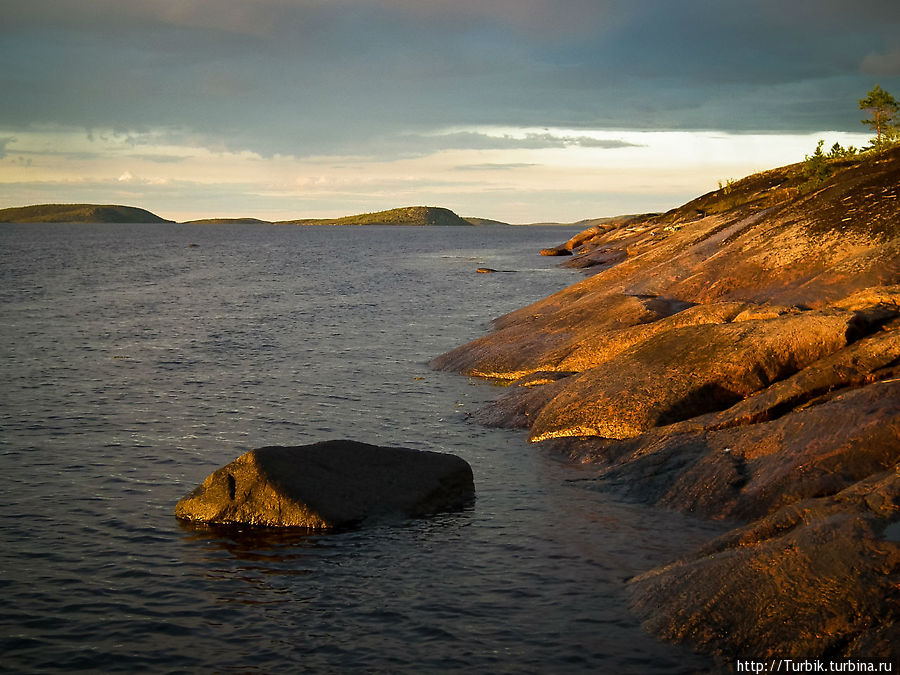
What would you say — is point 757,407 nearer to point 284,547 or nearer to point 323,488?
point 323,488

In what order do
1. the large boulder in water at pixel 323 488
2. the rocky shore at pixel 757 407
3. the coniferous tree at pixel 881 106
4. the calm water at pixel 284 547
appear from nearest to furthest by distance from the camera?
1. the rocky shore at pixel 757 407
2. the calm water at pixel 284 547
3. the large boulder in water at pixel 323 488
4. the coniferous tree at pixel 881 106

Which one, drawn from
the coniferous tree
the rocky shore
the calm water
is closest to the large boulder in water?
the calm water

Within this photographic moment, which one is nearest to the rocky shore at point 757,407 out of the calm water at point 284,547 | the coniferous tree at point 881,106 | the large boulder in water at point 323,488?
the calm water at point 284,547

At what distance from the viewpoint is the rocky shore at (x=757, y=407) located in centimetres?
1031

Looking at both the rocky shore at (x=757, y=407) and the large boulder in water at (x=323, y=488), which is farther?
the large boulder in water at (x=323, y=488)

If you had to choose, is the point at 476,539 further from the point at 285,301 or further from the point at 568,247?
the point at 568,247

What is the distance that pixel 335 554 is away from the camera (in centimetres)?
1434

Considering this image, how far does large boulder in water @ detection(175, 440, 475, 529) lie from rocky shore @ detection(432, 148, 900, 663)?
402 cm

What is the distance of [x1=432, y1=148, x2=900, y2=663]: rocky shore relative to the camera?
33.8 feet

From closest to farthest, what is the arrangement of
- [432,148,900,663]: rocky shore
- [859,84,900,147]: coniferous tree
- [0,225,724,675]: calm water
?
1. [432,148,900,663]: rocky shore
2. [0,225,724,675]: calm water
3. [859,84,900,147]: coniferous tree

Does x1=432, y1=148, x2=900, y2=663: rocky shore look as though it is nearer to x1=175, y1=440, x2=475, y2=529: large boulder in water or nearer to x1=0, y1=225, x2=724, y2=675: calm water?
x1=0, y1=225, x2=724, y2=675: calm water

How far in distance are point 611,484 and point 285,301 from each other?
49.4 m

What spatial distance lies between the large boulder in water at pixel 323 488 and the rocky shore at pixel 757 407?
4022 mm

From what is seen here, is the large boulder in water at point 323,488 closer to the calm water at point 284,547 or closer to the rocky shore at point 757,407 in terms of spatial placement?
the calm water at point 284,547
